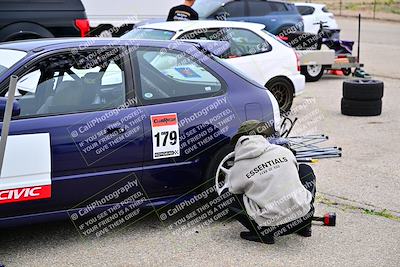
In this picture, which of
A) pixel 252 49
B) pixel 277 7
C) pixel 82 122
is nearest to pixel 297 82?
pixel 252 49

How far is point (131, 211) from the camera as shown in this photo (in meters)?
5.06

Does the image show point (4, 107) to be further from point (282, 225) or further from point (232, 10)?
point (232, 10)

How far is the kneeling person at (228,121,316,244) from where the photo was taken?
4621 mm

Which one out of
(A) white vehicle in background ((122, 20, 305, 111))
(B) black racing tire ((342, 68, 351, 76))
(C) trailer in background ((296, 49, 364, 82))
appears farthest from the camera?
(B) black racing tire ((342, 68, 351, 76))

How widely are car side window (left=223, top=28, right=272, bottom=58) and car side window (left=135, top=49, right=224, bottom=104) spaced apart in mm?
4113

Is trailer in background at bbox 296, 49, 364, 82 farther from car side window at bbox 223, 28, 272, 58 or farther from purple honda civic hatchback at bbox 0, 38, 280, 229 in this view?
purple honda civic hatchback at bbox 0, 38, 280, 229

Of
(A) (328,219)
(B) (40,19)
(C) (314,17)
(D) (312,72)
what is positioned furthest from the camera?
(C) (314,17)

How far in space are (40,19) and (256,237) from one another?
22.7 ft

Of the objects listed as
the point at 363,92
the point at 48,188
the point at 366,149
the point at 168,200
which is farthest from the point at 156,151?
the point at 363,92

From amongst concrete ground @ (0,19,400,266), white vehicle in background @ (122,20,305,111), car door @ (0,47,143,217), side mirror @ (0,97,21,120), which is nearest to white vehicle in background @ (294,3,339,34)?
white vehicle in background @ (122,20,305,111)

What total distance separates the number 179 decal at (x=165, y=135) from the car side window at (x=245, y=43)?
4607 millimetres

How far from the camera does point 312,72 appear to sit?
13586 millimetres

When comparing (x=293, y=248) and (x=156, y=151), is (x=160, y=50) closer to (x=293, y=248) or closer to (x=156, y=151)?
(x=156, y=151)
